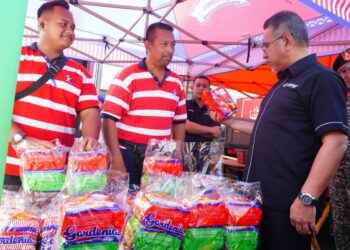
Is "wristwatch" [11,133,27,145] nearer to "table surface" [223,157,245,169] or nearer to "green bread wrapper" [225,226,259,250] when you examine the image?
"green bread wrapper" [225,226,259,250]

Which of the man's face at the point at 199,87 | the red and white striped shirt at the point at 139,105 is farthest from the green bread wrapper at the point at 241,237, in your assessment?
the man's face at the point at 199,87

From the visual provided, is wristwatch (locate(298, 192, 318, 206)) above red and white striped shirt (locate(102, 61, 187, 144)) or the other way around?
the other way around

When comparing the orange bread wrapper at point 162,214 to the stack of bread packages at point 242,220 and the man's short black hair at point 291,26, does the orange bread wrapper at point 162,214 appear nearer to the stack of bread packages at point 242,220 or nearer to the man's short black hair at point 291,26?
the stack of bread packages at point 242,220

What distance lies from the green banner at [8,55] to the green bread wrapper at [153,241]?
503mm

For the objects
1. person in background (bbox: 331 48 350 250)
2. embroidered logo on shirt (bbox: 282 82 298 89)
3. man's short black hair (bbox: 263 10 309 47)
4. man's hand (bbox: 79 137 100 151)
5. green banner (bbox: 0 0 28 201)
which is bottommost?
person in background (bbox: 331 48 350 250)

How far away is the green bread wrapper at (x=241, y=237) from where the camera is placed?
1216 millimetres

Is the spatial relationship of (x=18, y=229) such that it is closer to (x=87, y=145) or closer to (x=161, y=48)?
(x=87, y=145)

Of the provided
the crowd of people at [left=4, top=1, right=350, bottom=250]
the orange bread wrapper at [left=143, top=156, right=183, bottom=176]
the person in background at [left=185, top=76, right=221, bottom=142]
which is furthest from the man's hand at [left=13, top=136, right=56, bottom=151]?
the person in background at [left=185, top=76, right=221, bottom=142]

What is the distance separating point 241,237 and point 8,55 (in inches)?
40.1

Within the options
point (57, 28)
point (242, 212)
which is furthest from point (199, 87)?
point (242, 212)

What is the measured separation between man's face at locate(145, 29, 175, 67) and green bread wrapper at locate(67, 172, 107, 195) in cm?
129

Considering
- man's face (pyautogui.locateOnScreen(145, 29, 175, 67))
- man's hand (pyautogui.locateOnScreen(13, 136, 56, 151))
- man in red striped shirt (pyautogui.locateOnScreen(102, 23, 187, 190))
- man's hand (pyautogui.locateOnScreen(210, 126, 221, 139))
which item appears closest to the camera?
man's hand (pyautogui.locateOnScreen(13, 136, 56, 151))

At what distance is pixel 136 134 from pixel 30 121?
0.71 meters

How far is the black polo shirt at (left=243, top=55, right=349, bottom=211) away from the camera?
1.43 meters
